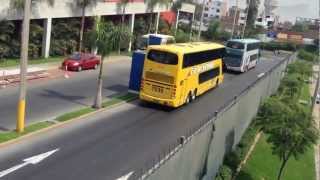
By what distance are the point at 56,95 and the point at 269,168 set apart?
49.0ft

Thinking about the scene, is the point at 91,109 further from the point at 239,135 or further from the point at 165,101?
the point at 239,135

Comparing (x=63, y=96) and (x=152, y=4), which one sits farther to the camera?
(x=152, y=4)

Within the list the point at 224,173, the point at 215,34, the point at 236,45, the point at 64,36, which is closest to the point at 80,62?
the point at 64,36

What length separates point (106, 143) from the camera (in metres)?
25.4

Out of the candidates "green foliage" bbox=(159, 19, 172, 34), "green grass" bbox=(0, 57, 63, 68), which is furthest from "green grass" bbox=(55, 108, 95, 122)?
"green foliage" bbox=(159, 19, 172, 34)

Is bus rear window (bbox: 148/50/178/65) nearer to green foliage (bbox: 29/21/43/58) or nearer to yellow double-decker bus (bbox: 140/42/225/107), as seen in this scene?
yellow double-decker bus (bbox: 140/42/225/107)

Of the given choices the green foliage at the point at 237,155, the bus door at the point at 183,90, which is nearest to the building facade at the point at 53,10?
the bus door at the point at 183,90

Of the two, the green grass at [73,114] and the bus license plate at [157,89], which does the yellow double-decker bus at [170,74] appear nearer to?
the bus license plate at [157,89]

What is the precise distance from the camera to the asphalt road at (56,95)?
29.1m

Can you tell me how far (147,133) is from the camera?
2836cm

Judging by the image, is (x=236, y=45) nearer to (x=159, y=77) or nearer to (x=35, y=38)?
(x=35, y=38)

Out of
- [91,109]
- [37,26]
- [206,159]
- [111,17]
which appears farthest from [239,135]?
[111,17]

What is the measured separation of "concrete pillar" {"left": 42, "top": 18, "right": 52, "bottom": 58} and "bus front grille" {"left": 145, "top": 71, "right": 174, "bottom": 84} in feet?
72.6

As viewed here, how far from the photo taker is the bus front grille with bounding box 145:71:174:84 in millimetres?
32622
